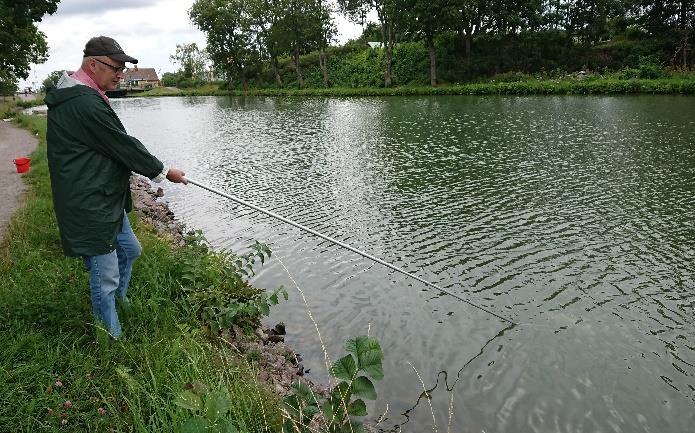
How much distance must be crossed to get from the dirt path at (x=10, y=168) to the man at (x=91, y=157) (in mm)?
4672

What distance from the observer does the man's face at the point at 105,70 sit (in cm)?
432

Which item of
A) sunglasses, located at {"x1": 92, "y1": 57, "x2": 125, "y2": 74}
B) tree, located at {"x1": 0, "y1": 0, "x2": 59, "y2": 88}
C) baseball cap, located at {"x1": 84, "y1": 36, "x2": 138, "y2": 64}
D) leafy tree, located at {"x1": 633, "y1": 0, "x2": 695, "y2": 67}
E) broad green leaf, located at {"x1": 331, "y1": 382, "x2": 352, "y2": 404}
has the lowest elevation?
broad green leaf, located at {"x1": 331, "y1": 382, "x2": 352, "y2": 404}

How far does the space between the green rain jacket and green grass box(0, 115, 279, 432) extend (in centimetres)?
102

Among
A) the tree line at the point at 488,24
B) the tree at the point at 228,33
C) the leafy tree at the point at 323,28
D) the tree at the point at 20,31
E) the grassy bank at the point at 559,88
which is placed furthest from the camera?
the tree at the point at 228,33

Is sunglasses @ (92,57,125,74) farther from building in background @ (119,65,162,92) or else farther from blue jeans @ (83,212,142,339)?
building in background @ (119,65,162,92)

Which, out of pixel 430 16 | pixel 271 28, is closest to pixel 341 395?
pixel 430 16

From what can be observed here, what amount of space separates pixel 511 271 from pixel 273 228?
216 inches

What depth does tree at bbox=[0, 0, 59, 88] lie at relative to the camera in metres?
22.8

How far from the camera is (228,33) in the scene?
83.5 m

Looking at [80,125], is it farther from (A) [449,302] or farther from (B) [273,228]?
(B) [273,228]

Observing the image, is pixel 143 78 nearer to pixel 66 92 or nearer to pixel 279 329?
pixel 279 329

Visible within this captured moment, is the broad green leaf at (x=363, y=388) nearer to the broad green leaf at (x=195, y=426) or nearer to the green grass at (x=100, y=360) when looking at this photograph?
the green grass at (x=100, y=360)

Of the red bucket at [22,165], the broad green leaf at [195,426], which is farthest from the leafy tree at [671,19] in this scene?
the broad green leaf at [195,426]

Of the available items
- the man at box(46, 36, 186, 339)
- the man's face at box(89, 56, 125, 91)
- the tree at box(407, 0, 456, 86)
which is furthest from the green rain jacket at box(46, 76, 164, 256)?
the tree at box(407, 0, 456, 86)
